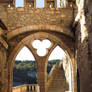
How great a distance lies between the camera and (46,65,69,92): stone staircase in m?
16.1

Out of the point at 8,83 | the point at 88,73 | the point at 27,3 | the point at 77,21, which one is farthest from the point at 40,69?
the point at 88,73

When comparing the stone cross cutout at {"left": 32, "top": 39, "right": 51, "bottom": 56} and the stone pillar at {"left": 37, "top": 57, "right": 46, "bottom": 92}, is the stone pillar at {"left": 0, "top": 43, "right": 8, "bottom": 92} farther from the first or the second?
the stone cross cutout at {"left": 32, "top": 39, "right": 51, "bottom": 56}

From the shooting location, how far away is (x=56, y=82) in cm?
1655

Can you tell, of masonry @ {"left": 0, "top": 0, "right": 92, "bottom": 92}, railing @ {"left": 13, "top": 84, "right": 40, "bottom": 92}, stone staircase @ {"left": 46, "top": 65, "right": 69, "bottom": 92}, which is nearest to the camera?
masonry @ {"left": 0, "top": 0, "right": 92, "bottom": 92}

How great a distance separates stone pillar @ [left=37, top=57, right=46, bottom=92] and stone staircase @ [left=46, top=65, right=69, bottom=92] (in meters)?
2.90

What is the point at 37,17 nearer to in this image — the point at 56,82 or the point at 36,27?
the point at 36,27

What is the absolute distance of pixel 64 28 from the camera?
32.7 feet

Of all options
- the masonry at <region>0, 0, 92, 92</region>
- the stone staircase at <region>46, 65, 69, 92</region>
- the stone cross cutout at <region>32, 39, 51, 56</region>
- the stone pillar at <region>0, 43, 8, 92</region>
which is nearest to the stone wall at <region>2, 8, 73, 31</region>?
the masonry at <region>0, 0, 92, 92</region>

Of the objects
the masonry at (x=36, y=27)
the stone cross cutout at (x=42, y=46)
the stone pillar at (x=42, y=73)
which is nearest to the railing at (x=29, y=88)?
the stone pillar at (x=42, y=73)

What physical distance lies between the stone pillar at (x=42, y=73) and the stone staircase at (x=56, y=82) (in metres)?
2.90

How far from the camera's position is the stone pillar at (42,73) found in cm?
1316

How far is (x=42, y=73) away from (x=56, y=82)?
11.8ft

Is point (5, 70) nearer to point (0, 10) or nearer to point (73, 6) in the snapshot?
point (0, 10)

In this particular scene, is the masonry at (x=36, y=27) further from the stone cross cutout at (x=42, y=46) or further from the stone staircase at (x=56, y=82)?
the stone staircase at (x=56, y=82)
